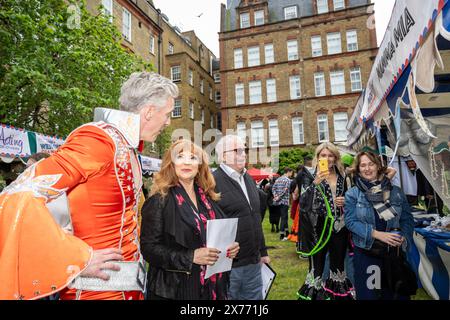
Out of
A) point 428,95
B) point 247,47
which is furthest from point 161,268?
point 247,47

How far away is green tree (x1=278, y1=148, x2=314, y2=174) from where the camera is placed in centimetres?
2462

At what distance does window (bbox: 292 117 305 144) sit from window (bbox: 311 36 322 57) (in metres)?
6.06

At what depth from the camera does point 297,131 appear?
90.2 feet

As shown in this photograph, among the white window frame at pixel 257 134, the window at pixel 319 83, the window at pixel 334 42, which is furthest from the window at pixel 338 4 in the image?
the white window frame at pixel 257 134

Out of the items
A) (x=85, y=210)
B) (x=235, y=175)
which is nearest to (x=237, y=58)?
(x=235, y=175)

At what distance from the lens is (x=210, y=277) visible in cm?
231

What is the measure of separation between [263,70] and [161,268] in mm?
28337

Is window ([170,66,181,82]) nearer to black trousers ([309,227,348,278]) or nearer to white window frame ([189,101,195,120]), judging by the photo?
white window frame ([189,101,195,120])

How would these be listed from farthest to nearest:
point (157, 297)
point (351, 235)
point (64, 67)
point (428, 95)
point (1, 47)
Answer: point (64, 67) < point (1, 47) < point (428, 95) < point (351, 235) < point (157, 297)

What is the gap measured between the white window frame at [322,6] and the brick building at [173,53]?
12919 mm

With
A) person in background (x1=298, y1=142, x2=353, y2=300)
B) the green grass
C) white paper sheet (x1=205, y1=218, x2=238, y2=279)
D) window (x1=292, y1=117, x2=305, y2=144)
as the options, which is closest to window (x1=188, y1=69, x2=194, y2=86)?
window (x1=292, y1=117, x2=305, y2=144)

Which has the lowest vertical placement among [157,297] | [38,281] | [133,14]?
[157,297]

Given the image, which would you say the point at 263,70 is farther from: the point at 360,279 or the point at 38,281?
the point at 38,281

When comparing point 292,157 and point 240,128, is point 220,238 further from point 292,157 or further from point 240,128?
point 240,128
